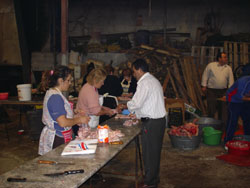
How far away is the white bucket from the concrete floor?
1.18 m

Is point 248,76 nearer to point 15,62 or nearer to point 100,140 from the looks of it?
point 100,140

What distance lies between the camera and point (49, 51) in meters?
13.5

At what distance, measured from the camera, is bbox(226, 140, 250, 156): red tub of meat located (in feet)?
19.6

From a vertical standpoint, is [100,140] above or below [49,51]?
below

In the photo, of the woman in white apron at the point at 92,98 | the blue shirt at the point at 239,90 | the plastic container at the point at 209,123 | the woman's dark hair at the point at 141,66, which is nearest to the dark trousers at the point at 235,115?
the blue shirt at the point at 239,90

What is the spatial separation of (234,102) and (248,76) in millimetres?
668

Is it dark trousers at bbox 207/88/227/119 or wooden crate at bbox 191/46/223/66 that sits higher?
wooden crate at bbox 191/46/223/66

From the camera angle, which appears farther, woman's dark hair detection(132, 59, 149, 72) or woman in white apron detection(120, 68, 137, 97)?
woman in white apron detection(120, 68, 137, 97)

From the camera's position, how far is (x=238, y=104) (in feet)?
21.2

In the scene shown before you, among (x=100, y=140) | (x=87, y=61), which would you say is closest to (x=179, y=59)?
(x=87, y=61)

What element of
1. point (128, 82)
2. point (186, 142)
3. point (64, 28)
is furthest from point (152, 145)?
point (128, 82)

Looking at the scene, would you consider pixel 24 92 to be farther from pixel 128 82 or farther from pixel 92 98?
pixel 92 98

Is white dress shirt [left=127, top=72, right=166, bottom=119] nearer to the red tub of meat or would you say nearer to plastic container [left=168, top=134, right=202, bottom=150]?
plastic container [left=168, top=134, right=202, bottom=150]

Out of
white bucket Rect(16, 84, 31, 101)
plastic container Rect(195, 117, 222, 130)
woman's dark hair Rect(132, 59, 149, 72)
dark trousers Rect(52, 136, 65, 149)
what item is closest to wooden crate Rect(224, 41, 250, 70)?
plastic container Rect(195, 117, 222, 130)
